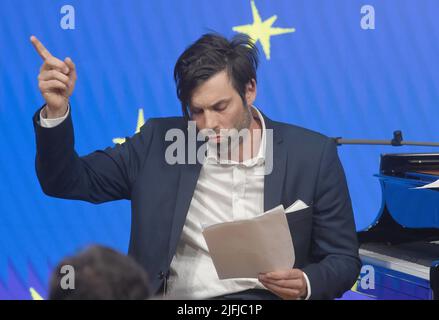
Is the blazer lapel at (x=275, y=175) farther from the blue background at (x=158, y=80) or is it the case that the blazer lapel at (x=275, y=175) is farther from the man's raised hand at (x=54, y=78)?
the blue background at (x=158, y=80)

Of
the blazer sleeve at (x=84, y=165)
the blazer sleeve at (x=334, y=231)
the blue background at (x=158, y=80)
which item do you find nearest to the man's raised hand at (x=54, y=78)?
the blazer sleeve at (x=84, y=165)

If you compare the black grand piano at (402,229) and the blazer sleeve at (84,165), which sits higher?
the blazer sleeve at (84,165)

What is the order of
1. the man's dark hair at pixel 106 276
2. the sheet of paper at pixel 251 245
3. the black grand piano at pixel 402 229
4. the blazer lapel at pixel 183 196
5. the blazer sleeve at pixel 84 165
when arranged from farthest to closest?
1. the black grand piano at pixel 402 229
2. the blazer lapel at pixel 183 196
3. the blazer sleeve at pixel 84 165
4. the sheet of paper at pixel 251 245
5. the man's dark hair at pixel 106 276

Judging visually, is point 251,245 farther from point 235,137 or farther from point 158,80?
point 158,80

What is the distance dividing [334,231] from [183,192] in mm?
399

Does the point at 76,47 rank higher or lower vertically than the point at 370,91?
higher

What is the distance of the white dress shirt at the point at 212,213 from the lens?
82.3 inches

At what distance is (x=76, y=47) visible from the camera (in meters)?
3.38

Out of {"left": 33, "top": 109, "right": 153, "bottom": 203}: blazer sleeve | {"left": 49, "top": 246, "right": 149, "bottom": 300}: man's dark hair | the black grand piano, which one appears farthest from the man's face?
{"left": 49, "top": 246, "right": 149, "bottom": 300}: man's dark hair

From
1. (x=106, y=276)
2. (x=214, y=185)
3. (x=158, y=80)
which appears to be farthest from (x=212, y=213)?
(x=158, y=80)

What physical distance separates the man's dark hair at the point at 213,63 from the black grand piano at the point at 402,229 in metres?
0.55
